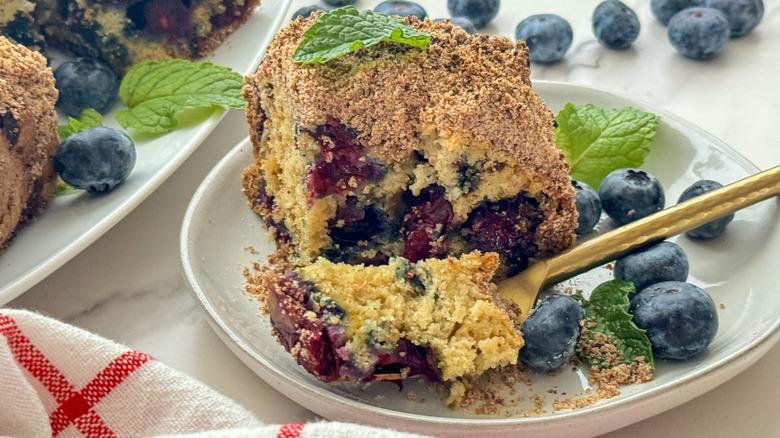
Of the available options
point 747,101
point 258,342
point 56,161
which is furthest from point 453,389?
point 747,101

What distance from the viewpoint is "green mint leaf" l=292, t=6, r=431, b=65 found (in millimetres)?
1976

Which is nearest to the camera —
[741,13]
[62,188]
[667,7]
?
[62,188]

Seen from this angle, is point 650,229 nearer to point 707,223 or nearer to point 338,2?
point 707,223

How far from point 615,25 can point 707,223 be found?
1366 millimetres

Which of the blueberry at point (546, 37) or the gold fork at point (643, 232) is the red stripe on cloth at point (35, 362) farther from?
the blueberry at point (546, 37)

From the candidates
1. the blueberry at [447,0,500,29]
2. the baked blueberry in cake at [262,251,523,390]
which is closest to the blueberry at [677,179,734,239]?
the baked blueberry in cake at [262,251,523,390]

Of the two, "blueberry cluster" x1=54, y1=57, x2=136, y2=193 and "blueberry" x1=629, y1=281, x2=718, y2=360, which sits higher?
"blueberry" x1=629, y1=281, x2=718, y2=360

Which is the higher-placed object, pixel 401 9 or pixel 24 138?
pixel 401 9

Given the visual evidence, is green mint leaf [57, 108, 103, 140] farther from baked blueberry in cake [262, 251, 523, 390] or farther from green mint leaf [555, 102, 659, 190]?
green mint leaf [555, 102, 659, 190]

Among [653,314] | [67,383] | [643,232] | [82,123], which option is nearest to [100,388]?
[67,383]

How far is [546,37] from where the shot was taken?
10.6 feet

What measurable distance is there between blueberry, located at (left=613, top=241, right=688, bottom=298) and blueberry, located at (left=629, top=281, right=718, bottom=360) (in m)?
0.11

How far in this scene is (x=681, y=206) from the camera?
83.0 inches

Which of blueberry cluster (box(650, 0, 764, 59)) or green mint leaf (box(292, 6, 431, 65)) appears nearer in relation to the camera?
green mint leaf (box(292, 6, 431, 65))
